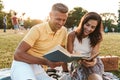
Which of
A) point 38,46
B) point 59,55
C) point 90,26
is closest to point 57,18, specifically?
point 38,46

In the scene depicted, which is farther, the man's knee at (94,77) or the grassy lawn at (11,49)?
the grassy lawn at (11,49)

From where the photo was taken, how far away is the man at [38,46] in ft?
14.9

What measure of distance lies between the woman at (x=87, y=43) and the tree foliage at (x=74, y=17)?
7615 centimetres

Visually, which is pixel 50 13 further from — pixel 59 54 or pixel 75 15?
pixel 75 15

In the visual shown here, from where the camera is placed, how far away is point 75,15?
88250 millimetres

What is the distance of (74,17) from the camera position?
8694 cm

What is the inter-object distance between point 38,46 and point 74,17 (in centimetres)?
8242

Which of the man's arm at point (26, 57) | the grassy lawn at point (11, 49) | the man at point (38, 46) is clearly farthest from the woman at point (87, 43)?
the grassy lawn at point (11, 49)

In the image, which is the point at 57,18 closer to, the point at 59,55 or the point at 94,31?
the point at 59,55

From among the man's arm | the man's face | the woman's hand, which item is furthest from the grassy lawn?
the man's arm

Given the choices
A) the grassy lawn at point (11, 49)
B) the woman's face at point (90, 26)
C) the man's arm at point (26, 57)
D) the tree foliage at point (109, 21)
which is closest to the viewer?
the man's arm at point (26, 57)

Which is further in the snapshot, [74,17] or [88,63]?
[74,17]

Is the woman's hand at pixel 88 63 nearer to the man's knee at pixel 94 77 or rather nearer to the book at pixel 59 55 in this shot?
the man's knee at pixel 94 77

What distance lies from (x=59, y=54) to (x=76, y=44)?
173 centimetres
